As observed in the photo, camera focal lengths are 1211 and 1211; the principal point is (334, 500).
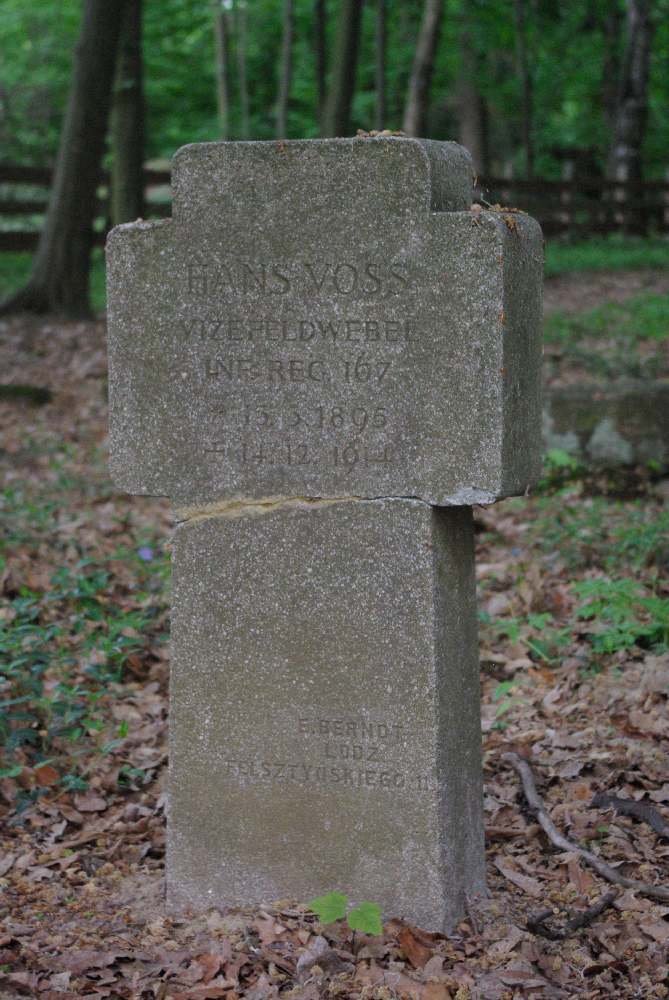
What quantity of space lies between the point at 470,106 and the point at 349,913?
25.5 metres

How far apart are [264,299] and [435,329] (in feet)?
1.65

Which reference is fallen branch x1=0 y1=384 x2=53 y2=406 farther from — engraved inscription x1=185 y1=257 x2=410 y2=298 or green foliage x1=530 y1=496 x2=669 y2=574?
engraved inscription x1=185 y1=257 x2=410 y2=298

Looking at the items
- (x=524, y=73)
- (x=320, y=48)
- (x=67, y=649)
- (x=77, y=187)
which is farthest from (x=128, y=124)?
(x=524, y=73)

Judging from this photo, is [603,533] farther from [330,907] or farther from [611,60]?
[611,60]

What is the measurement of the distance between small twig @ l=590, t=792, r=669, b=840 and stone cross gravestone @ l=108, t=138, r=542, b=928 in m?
0.62

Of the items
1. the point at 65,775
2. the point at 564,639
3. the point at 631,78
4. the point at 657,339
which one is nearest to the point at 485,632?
the point at 564,639

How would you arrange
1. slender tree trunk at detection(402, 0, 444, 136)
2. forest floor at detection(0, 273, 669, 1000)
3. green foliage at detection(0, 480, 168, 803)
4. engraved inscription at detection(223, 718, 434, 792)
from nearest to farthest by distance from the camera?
1. forest floor at detection(0, 273, 669, 1000)
2. engraved inscription at detection(223, 718, 434, 792)
3. green foliage at detection(0, 480, 168, 803)
4. slender tree trunk at detection(402, 0, 444, 136)

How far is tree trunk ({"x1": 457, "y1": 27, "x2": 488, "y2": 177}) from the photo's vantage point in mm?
26078

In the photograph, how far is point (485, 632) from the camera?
19.0 ft

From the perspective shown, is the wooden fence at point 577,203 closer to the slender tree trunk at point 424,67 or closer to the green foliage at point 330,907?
the slender tree trunk at point 424,67

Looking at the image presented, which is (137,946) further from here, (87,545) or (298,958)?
(87,545)

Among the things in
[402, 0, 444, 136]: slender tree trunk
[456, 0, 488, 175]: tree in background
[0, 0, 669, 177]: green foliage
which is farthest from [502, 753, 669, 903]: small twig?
[456, 0, 488, 175]: tree in background

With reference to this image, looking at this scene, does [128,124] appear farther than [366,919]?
Yes

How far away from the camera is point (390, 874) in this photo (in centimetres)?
351
